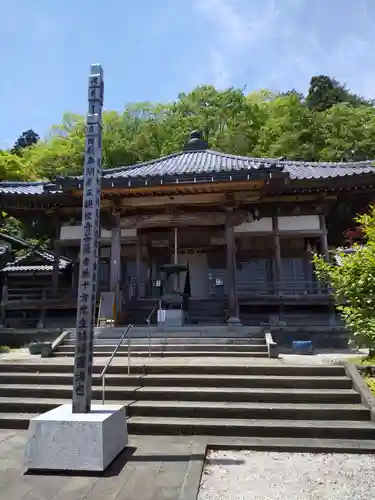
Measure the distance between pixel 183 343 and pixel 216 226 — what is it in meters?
5.95

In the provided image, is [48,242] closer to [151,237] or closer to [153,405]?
[151,237]

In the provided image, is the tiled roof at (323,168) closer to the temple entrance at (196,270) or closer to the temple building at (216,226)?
the temple building at (216,226)

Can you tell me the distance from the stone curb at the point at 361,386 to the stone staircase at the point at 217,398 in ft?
0.27

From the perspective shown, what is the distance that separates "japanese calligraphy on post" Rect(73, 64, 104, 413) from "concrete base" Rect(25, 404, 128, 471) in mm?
272

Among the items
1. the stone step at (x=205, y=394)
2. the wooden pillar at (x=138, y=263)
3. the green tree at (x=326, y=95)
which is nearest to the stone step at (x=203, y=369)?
the stone step at (x=205, y=394)

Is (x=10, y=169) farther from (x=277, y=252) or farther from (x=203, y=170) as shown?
(x=277, y=252)

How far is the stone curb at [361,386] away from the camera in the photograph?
223 inches

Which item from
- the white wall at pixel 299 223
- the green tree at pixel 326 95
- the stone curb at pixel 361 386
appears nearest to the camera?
the stone curb at pixel 361 386

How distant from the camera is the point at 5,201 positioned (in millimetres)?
14406

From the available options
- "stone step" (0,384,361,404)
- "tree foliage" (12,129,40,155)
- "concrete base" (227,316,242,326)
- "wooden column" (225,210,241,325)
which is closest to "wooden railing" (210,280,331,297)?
"wooden column" (225,210,241,325)

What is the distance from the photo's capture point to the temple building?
11.7 metres

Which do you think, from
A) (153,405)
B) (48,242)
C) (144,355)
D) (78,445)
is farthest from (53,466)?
(48,242)

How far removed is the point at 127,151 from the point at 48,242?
11345 mm

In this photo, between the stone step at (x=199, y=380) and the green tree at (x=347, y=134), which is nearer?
the stone step at (x=199, y=380)
